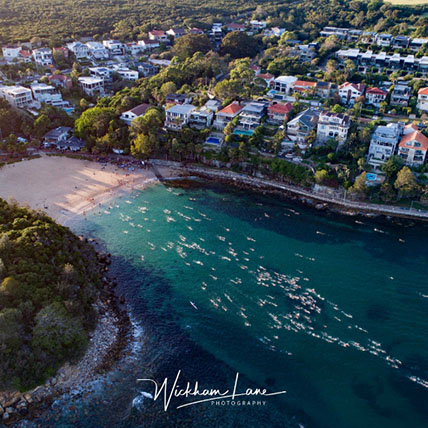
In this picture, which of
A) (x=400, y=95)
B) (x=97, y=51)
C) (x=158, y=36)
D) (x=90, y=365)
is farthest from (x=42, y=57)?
(x=90, y=365)

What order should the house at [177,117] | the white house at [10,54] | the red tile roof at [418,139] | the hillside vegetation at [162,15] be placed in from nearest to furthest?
the red tile roof at [418,139]
the house at [177,117]
the white house at [10,54]
the hillside vegetation at [162,15]

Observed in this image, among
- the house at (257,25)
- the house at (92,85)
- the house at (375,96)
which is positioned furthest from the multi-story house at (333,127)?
the house at (257,25)

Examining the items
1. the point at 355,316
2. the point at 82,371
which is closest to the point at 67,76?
the point at 82,371

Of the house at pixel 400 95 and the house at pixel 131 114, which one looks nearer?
the house at pixel 131 114

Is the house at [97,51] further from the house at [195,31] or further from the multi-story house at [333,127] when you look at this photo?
the multi-story house at [333,127]

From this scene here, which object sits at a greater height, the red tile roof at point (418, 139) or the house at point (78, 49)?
the house at point (78, 49)

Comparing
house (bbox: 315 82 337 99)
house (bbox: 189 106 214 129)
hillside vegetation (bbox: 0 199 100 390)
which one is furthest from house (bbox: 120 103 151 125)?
hillside vegetation (bbox: 0 199 100 390)

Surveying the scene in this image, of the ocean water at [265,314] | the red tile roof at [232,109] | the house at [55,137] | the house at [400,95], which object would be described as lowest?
the ocean water at [265,314]
